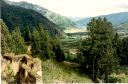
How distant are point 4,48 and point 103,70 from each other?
1474cm

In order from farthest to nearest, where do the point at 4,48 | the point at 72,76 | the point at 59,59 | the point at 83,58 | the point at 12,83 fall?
the point at 59,59 < the point at 83,58 < the point at 72,76 < the point at 4,48 < the point at 12,83

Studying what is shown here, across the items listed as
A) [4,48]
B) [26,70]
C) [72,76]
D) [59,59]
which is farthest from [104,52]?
[26,70]

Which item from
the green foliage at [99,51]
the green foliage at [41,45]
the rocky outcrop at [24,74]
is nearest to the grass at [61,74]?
the green foliage at [41,45]

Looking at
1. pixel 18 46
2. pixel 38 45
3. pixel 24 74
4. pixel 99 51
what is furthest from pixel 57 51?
pixel 24 74

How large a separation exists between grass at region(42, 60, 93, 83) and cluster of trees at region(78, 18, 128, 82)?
2.11 m

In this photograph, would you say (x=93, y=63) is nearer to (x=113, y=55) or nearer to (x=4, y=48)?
(x=113, y=55)

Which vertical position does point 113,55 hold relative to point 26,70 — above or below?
below

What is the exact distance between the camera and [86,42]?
56.1m

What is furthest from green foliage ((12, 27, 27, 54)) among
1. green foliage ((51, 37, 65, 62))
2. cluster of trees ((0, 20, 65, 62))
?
green foliage ((51, 37, 65, 62))

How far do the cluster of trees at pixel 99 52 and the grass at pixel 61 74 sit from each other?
211 cm

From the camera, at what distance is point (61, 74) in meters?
51.1

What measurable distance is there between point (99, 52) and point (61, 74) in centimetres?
697

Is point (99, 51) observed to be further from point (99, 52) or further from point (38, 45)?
point (38, 45)

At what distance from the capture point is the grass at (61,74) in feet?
159
